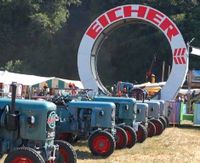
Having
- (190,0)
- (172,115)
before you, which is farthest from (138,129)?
(190,0)

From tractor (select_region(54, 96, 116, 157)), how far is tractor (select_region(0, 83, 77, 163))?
3.00 metres

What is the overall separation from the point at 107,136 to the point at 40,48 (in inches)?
1665

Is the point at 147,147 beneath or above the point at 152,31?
beneath

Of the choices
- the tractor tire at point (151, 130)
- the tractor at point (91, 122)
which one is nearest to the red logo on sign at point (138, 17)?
the tractor tire at point (151, 130)

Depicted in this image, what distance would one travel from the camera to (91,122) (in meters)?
12.0

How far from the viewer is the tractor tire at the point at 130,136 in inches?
514

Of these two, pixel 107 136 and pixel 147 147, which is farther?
pixel 147 147

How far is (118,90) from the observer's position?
1984 centimetres

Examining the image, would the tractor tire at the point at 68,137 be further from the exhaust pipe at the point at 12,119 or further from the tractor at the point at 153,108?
the exhaust pipe at the point at 12,119

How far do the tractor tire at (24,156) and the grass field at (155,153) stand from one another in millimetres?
2035

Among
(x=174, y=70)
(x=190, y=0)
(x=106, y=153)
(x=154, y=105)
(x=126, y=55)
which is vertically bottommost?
(x=106, y=153)

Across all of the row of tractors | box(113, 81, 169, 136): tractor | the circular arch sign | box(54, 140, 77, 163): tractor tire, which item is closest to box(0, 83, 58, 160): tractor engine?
the row of tractors

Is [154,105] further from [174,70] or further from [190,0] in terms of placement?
[190,0]

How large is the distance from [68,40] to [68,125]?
42795 millimetres
